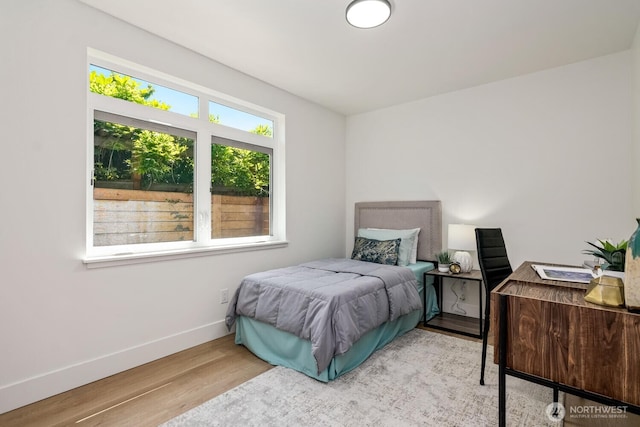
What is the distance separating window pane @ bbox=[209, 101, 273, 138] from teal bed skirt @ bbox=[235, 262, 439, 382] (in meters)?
1.90

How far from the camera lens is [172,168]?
9.21 ft

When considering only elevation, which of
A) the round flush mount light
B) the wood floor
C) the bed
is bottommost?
the wood floor

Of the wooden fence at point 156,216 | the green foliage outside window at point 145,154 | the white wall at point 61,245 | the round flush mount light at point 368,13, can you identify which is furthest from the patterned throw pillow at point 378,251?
the round flush mount light at point 368,13

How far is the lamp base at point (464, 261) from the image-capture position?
3297 mm

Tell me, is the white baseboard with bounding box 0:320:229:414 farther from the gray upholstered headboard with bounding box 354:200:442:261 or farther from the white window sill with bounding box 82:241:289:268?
the gray upholstered headboard with bounding box 354:200:442:261

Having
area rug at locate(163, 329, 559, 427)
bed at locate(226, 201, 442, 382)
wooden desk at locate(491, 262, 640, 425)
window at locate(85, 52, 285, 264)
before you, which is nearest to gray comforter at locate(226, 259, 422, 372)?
bed at locate(226, 201, 442, 382)

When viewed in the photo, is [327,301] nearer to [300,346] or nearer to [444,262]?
[300,346]

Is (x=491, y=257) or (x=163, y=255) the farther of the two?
(x=163, y=255)

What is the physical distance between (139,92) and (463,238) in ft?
10.6

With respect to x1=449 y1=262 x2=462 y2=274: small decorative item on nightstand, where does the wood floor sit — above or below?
below

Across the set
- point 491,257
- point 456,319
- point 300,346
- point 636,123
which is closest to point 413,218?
point 456,319

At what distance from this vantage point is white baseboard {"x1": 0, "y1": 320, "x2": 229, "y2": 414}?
1.90 meters

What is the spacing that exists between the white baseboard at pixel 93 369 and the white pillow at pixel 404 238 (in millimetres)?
2036

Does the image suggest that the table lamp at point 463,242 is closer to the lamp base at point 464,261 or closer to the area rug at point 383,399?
the lamp base at point 464,261
